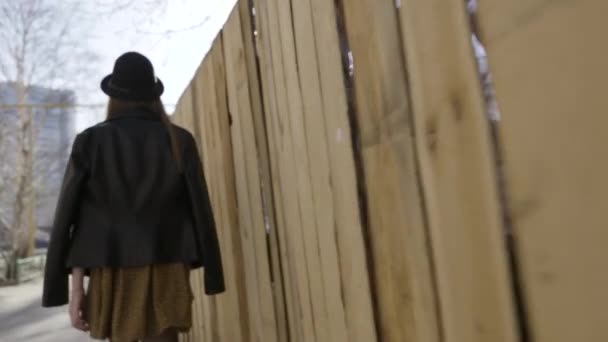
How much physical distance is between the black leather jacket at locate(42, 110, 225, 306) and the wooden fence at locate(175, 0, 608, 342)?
0.26 metres

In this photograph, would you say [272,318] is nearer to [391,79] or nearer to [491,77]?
[391,79]

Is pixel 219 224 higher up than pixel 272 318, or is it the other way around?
pixel 219 224

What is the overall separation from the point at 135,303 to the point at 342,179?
0.88 metres

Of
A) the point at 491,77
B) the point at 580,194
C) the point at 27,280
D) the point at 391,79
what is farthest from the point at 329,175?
the point at 27,280

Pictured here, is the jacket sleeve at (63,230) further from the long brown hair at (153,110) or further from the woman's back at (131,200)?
the long brown hair at (153,110)

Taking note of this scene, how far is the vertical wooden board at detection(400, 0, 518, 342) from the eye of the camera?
2.34 feet

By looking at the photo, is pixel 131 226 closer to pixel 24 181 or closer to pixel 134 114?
pixel 134 114

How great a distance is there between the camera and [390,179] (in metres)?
0.98

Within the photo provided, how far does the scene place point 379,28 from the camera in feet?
3.19

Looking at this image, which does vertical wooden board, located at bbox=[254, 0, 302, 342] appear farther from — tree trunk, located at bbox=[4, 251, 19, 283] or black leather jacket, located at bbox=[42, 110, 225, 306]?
tree trunk, located at bbox=[4, 251, 19, 283]

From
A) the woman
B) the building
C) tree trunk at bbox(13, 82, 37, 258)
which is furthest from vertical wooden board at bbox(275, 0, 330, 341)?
tree trunk at bbox(13, 82, 37, 258)

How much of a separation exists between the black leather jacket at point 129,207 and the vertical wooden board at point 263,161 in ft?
0.65

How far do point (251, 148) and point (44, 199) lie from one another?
1481 cm

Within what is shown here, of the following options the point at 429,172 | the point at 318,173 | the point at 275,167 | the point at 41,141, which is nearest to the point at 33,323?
the point at 275,167
